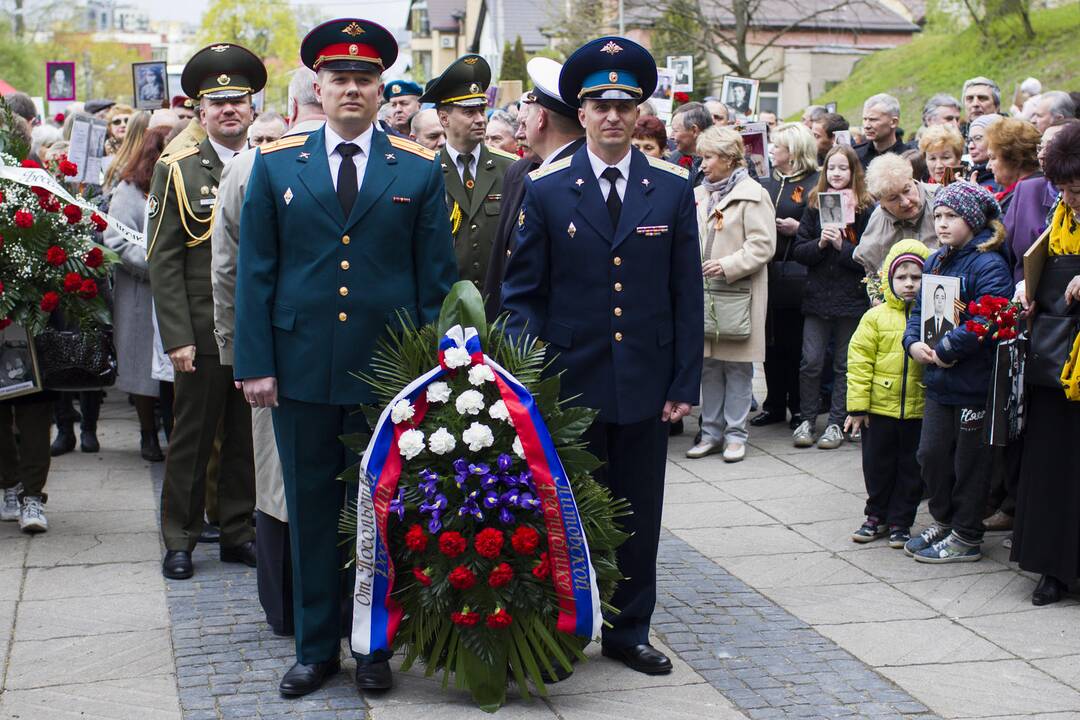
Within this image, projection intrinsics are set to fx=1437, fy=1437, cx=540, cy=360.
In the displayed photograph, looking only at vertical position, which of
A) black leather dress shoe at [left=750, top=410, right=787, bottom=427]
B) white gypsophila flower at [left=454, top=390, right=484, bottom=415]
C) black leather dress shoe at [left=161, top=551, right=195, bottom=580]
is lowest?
black leather dress shoe at [left=161, top=551, right=195, bottom=580]

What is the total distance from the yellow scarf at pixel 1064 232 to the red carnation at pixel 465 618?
10.3 ft

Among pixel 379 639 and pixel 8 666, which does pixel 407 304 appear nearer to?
pixel 379 639

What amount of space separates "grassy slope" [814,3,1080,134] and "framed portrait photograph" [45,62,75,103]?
1621 centimetres

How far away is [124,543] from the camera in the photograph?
757cm

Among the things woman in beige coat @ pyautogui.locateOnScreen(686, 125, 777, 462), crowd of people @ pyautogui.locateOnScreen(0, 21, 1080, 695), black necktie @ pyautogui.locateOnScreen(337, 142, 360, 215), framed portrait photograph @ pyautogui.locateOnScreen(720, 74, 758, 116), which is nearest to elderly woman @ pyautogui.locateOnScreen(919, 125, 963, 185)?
crowd of people @ pyautogui.locateOnScreen(0, 21, 1080, 695)

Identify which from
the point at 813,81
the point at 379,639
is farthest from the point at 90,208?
the point at 813,81

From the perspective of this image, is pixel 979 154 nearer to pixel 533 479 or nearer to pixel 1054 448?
pixel 1054 448

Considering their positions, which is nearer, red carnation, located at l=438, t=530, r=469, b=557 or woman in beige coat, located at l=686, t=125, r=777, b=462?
red carnation, located at l=438, t=530, r=469, b=557

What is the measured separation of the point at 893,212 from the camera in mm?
8648

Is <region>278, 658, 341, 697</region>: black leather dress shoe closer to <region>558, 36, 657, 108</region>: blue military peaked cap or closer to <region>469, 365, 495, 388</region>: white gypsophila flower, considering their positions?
<region>469, 365, 495, 388</region>: white gypsophila flower

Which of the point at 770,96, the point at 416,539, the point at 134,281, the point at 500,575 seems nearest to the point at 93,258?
the point at 134,281

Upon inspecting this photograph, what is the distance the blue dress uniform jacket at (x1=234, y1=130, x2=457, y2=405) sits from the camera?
16.9 feet

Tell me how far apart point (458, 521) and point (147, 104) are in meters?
9.20

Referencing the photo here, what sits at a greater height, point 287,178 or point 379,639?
point 287,178
